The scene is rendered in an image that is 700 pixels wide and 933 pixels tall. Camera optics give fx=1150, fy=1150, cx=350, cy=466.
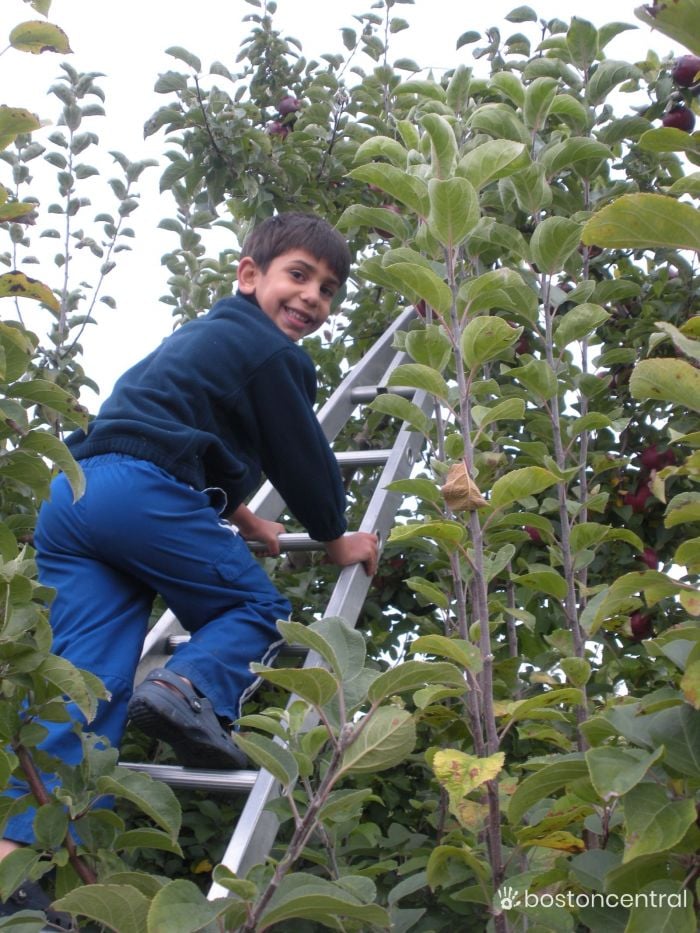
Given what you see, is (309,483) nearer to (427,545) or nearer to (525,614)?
(427,545)

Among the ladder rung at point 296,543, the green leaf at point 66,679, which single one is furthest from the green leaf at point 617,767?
the ladder rung at point 296,543

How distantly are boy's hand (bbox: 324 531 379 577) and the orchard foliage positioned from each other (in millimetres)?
150

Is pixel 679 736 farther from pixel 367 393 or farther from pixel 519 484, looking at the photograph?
pixel 367 393

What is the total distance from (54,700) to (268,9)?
290cm

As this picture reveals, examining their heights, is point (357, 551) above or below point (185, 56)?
below

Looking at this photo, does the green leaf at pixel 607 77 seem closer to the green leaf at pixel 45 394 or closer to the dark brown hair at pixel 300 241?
the dark brown hair at pixel 300 241

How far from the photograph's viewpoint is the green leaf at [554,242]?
228 cm

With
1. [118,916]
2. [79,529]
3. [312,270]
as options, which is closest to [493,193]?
[312,270]

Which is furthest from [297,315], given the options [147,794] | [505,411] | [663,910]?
[663,910]

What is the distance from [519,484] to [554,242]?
26.6 inches

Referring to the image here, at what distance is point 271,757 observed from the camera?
142 cm

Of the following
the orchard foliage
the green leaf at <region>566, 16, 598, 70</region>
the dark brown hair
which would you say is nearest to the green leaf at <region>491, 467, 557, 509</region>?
the orchard foliage

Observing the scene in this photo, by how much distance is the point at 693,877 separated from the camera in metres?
1.28

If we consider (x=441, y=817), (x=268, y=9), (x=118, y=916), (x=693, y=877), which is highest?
(x=268, y=9)
